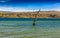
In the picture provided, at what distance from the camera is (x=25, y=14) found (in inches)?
6604

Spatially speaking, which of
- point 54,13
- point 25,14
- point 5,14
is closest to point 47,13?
point 54,13

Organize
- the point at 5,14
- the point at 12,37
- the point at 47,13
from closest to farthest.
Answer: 1. the point at 12,37
2. the point at 5,14
3. the point at 47,13

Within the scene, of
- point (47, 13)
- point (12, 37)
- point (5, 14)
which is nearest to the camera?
point (12, 37)

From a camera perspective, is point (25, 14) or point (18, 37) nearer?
point (18, 37)

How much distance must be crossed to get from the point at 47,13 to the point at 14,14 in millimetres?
25883

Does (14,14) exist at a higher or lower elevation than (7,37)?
lower

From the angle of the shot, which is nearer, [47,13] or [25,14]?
[25,14]

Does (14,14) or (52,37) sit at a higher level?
(52,37)

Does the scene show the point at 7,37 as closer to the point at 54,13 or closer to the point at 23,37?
the point at 23,37

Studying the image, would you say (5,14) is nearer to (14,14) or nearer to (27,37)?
(14,14)

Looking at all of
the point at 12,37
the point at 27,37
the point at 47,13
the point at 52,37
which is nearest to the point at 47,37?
the point at 52,37

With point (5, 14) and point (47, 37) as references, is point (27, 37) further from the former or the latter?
point (5, 14)

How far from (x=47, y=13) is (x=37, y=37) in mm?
156056

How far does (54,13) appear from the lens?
573ft
